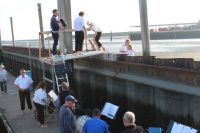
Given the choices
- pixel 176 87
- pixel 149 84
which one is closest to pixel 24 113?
pixel 149 84

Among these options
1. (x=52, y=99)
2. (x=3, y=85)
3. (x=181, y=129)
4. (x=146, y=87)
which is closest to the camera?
(x=181, y=129)

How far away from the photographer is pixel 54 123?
14.2 m

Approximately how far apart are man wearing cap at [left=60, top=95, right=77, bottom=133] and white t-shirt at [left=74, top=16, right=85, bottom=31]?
6931 millimetres

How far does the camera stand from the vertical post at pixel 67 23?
17.1 metres

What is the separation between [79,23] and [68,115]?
23.6ft

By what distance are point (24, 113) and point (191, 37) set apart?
27.1 metres

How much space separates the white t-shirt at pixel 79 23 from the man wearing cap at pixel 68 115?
6931 mm

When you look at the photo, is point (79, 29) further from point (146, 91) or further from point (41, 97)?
point (146, 91)

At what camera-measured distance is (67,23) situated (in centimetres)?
1728

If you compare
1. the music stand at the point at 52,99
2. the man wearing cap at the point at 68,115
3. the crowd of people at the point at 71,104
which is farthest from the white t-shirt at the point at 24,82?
the man wearing cap at the point at 68,115

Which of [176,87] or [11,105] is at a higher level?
[176,87]

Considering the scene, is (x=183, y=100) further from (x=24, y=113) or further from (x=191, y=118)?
(x=24, y=113)

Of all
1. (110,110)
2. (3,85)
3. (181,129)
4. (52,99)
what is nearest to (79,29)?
(52,99)

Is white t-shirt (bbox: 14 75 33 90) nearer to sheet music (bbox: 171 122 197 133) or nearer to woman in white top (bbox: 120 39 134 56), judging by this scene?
woman in white top (bbox: 120 39 134 56)
